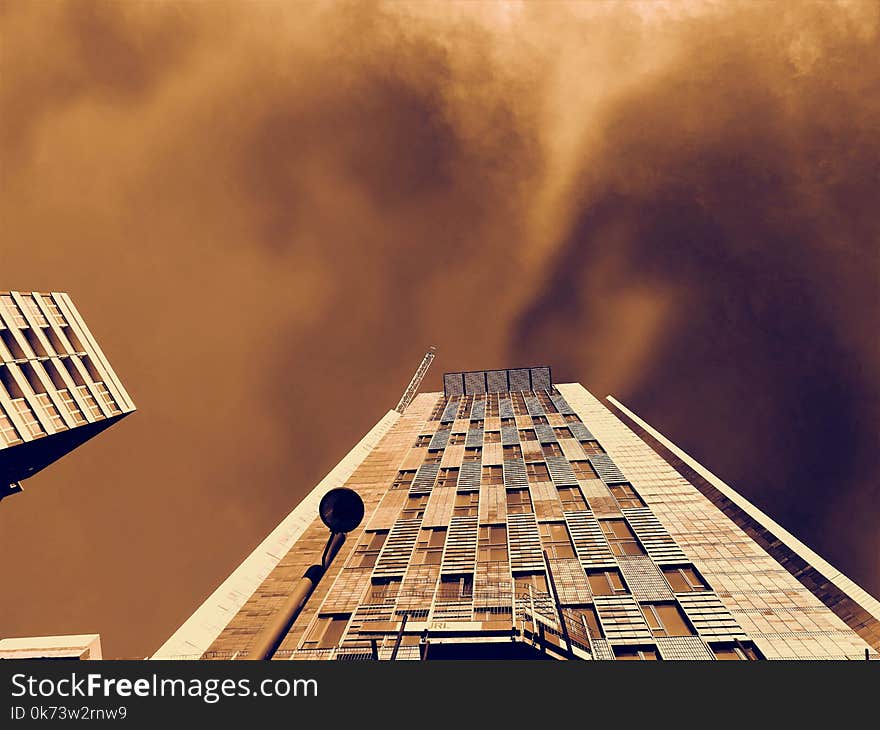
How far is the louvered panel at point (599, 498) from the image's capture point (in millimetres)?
44250

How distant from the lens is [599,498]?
46.8 m

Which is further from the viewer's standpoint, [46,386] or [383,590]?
[46,386]

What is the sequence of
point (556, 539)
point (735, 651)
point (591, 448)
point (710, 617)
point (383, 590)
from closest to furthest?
point (735, 651) < point (710, 617) < point (383, 590) < point (556, 539) < point (591, 448)

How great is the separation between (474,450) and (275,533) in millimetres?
26984

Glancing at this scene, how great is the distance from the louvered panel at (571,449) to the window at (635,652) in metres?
28.2

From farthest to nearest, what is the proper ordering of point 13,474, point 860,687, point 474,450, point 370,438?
point 370,438 → point 474,450 → point 13,474 → point 860,687

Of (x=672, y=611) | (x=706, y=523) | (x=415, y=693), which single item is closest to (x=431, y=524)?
(x=672, y=611)

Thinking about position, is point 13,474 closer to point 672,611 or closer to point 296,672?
point 296,672

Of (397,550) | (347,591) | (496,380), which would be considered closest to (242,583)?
(347,591)

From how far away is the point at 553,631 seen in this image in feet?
93.4

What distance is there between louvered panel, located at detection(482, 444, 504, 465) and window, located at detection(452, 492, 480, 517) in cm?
847

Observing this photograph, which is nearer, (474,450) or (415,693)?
(415,693)

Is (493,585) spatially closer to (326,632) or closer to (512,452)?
(326,632)

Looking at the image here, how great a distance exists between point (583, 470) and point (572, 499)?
742cm
